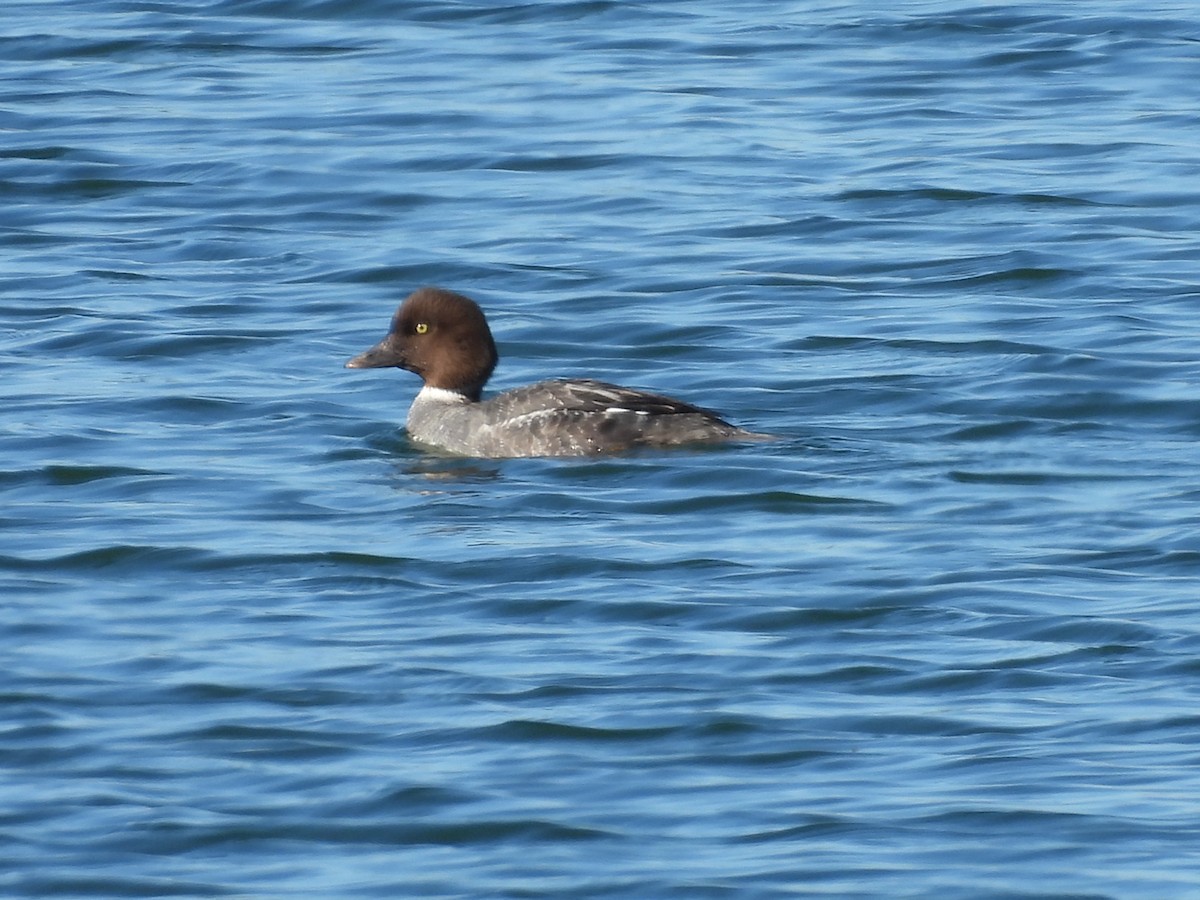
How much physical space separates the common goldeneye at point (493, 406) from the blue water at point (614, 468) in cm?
15

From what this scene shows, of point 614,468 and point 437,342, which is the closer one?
point 614,468

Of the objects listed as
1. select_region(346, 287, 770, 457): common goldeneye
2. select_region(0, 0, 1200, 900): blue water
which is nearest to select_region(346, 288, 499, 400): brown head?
select_region(346, 287, 770, 457): common goldeneye

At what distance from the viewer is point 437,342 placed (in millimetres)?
13492

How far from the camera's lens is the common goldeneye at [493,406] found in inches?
486

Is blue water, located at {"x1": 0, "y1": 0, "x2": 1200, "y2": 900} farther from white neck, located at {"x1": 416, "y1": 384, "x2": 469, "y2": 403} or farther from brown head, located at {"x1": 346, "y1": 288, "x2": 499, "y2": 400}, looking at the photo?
brown head, located at {"x1": 346, "y1": 288, "x2": 499, "y2": 400}

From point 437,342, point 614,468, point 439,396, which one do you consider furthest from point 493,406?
point 614,468

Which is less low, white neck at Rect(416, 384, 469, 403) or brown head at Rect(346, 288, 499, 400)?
brown head at Rect(346, 288, 499, 400)

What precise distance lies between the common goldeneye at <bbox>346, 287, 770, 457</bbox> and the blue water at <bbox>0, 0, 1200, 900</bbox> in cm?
15

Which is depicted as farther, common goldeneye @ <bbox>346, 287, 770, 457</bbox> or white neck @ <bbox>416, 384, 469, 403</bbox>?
white neck @ <bbox>416, 384, 469, 403</bbox>

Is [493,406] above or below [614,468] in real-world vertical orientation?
above

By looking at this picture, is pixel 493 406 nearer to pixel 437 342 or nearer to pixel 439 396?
pixel 439 396

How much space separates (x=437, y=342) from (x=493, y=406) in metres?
0.70

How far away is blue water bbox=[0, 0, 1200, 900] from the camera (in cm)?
810

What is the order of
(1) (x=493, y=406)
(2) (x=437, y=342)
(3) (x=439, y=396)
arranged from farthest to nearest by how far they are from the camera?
(2) (x=437, y=342) → (3) (x=439, y=396) → (1) (x=493, y=406)
